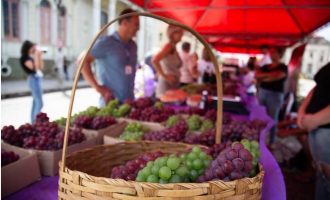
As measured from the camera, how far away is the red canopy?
14.6ft

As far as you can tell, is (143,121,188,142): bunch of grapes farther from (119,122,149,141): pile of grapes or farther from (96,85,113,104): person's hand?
(96,85,113,104): person's hand

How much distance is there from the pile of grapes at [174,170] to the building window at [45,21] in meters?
14.1

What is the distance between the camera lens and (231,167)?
3.22 ft

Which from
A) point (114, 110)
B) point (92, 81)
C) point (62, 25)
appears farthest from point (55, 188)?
point (62, 25)

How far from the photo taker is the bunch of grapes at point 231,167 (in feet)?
3.21

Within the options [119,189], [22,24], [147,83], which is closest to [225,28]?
[147,83]

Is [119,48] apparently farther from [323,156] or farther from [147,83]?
[147,83]

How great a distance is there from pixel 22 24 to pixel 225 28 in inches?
364

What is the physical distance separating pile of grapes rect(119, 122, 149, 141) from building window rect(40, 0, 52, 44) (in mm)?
13021

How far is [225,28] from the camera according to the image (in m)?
6.99

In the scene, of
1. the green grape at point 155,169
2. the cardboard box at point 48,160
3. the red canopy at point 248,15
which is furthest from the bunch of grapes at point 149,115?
the red canopy at point 248,15

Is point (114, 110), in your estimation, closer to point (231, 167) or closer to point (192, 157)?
point (192, 157)

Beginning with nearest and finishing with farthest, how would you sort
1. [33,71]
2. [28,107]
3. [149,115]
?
[149,115], [33,71], [28,107]

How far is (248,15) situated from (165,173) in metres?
5.20
